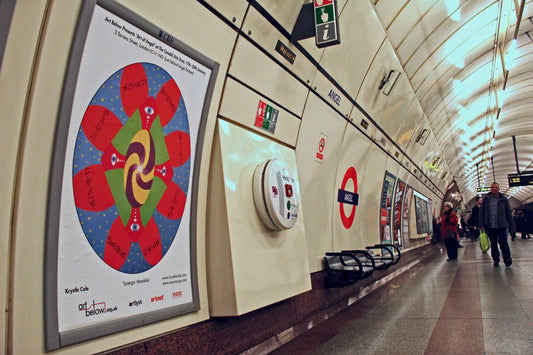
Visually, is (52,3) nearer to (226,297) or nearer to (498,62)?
(226,297)

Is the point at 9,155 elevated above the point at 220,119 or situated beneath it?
situated beneath

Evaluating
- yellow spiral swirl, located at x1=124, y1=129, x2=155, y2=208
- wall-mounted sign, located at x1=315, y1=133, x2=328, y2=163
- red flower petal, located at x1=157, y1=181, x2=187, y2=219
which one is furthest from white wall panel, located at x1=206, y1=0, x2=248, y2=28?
wall-mounted sign, located at x1=315, y1=133, x2=328, y2=163

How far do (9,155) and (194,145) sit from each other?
1.26m

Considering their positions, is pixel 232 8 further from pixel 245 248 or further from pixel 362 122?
pixel 362 122

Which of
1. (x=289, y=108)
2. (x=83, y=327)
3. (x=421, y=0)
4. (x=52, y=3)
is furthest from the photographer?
(x=421, y=0)

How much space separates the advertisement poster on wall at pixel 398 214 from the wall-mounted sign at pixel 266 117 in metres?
6.51

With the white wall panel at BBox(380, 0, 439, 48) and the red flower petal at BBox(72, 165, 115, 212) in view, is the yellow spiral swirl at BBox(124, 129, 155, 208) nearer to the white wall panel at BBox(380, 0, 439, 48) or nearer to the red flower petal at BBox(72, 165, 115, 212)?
the red flower petal at BBox(72, 165, 115, 212)

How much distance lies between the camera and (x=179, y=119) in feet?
8.66

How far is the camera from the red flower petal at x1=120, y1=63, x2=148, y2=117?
87.0 inches

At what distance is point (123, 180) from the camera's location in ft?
7.18

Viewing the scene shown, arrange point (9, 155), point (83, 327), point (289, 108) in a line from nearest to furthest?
point (9, 155)
point (83, 327)
point (289, 108)

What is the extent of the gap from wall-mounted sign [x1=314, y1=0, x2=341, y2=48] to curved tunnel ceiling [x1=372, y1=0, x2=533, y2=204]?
7.13 ft

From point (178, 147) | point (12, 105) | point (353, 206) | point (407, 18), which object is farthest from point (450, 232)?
point (12, 105)

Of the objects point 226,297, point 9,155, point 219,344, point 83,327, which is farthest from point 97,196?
point 219,344
